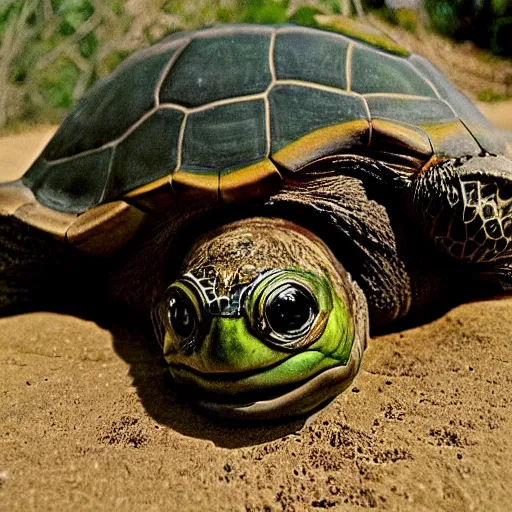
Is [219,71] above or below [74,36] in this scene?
above

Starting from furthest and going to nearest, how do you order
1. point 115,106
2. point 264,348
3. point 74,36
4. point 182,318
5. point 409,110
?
point 74,36 < point 115,106 < point 409,110 < point 182,318 < point 264,348

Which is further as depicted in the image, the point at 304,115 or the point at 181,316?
the point at 304,115

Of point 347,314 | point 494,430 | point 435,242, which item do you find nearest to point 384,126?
point 435,242

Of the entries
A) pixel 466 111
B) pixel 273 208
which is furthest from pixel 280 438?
pixel 466 111

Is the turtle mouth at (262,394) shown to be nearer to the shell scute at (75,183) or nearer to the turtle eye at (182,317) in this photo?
the turtle eye at (182,317)

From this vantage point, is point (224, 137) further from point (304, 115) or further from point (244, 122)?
point (304, 115)

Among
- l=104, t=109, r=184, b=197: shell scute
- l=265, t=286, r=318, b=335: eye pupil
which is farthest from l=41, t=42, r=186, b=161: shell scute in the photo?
l=265, t=286, r=318, b=335: eye pupil

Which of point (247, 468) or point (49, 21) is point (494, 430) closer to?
point (247, 468)
